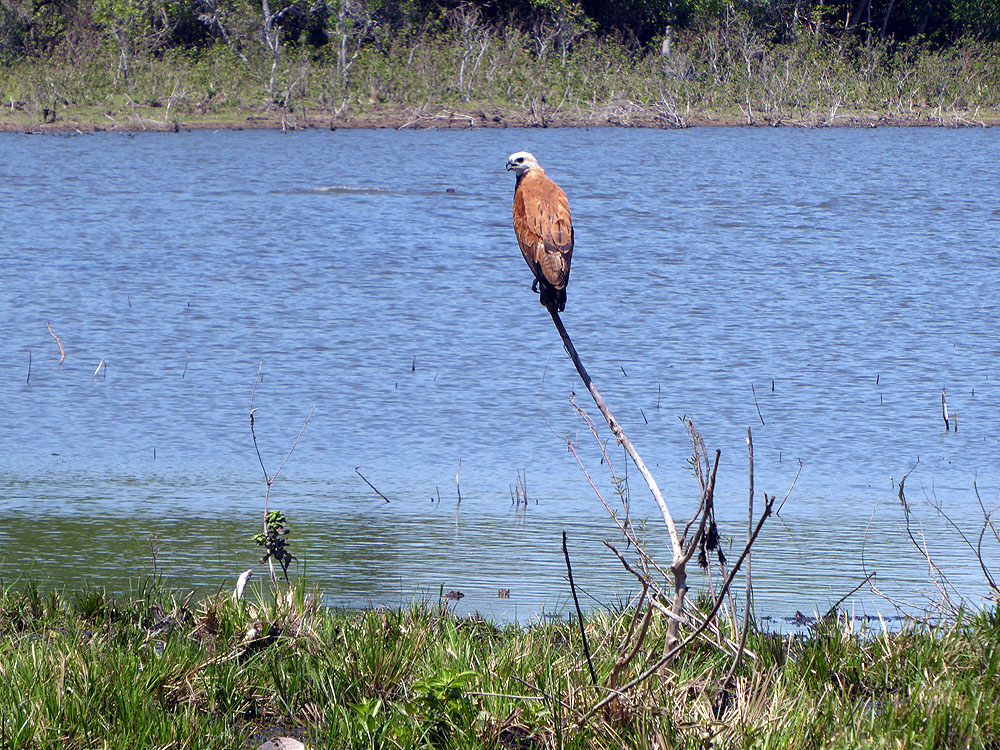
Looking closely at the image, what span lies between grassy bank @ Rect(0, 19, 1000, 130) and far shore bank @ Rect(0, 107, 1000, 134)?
0.08 meters

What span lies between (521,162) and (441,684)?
217 centimetres

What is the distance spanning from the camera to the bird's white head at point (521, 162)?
534 cm

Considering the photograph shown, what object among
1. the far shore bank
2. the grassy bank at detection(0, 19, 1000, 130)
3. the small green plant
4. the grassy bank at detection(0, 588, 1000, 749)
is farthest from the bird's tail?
A: the far shore bank

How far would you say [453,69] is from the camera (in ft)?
172

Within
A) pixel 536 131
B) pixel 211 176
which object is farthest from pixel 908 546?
pixel 536 131

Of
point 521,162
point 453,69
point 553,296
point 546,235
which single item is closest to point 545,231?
point 546,235

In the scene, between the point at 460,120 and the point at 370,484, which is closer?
the point at 370,484

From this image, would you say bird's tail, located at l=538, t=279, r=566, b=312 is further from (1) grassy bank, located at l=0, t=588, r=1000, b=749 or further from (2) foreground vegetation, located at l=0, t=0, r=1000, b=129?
(2) foreground vegetation, located at l=0, t=0, r=1000, b=129

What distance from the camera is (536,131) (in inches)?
1869

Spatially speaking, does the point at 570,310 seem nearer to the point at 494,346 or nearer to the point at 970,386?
the point at 494,346

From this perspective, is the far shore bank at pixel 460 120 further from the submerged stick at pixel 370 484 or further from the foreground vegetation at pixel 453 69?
the submerged stick at pixel 370 484

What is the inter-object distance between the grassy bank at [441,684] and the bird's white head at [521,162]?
174 centimetres

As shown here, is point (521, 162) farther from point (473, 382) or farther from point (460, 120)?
point (460, 120)

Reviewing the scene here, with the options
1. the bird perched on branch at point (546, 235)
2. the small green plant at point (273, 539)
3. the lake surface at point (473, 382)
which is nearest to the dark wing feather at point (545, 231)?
the bird perched on branch at point (546, 235)
